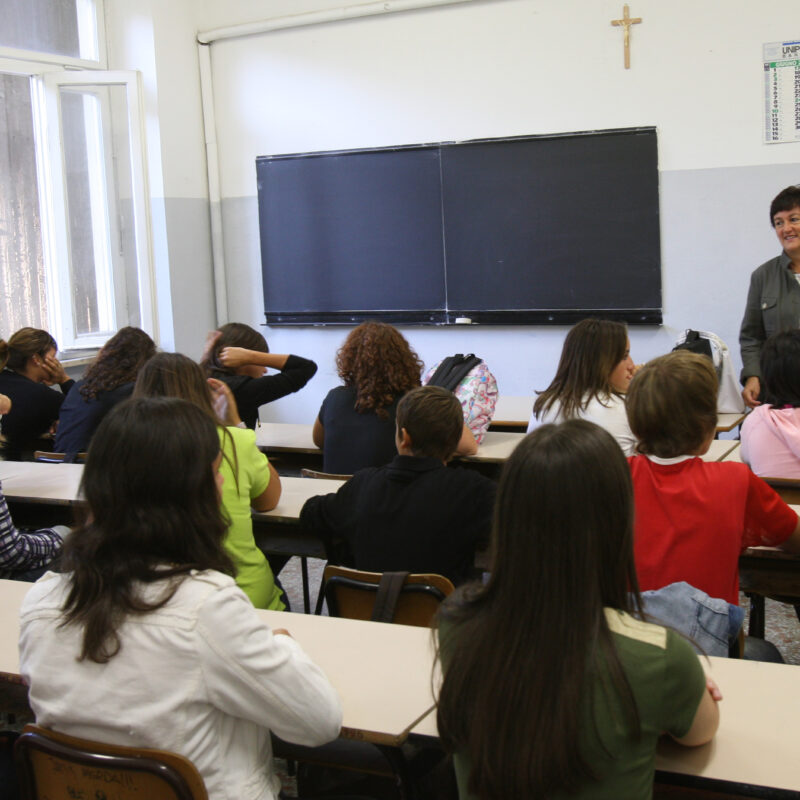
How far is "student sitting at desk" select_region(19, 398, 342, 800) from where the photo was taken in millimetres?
1305

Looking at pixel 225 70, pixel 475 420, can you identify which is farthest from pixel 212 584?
pixel 225 70

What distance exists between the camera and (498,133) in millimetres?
5910

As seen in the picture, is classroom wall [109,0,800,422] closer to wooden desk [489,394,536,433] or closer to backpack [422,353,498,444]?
wooden desk [489,394,536,433]

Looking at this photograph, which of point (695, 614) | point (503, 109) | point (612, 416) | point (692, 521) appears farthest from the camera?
point (503, 109)

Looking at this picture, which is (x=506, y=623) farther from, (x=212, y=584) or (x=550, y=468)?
(x=212, y=584)

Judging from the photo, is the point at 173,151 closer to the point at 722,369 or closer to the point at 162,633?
the point at 722,369

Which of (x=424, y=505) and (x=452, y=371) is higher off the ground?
(x=452, y=371)

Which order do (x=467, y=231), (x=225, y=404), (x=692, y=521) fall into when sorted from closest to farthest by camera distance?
1. (x=692, y=521)
2. (x=225, y=404)
3. (x=467, y=231)

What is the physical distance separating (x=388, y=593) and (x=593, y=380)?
4.39ft

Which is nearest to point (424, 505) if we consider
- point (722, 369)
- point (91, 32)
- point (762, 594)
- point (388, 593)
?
point (388, 593)

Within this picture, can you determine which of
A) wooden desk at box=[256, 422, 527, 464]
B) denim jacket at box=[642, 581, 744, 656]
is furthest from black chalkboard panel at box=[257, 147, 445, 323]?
denim jacket at box=[642, 581, 744, 656]

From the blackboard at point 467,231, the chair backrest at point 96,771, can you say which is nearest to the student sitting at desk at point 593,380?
the chair backrest at point 96,771

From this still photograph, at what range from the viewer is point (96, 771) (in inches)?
52.6

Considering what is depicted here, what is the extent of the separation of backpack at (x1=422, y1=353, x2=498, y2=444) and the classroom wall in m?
2.25
